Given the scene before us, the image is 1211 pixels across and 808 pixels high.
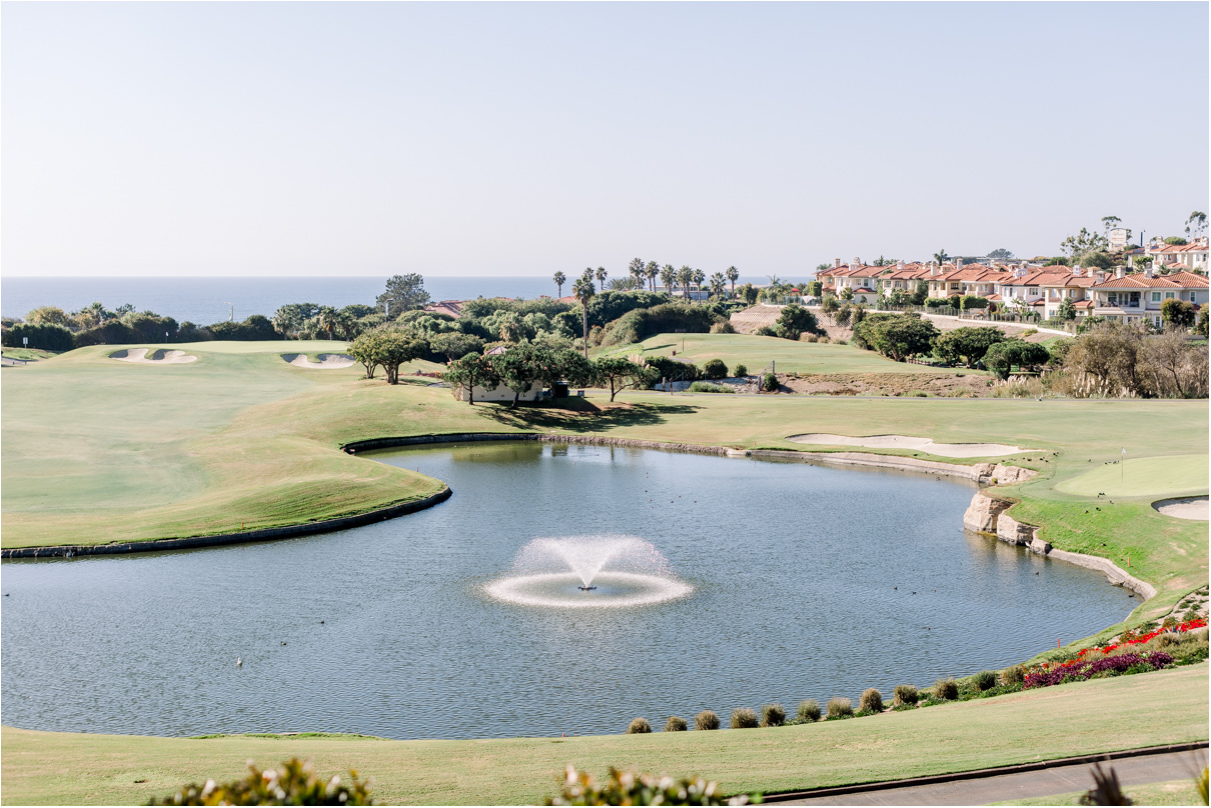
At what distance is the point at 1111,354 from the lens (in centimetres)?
10506

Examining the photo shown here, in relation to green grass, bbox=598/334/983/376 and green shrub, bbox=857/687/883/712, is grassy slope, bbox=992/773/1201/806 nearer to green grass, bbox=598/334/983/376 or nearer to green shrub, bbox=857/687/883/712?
green shrub, bbox=857/687/883/712

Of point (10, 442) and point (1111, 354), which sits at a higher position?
point (1111, 354)

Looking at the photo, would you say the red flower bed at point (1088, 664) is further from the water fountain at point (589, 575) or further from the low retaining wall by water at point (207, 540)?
the low retaining wall by water at point (207, 540)

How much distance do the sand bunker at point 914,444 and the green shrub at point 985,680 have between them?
164 feet

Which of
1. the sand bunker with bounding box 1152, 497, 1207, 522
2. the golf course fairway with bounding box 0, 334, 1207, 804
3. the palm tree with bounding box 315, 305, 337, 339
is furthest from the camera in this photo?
the palm tree with bounding box 315, 305, 337, 339

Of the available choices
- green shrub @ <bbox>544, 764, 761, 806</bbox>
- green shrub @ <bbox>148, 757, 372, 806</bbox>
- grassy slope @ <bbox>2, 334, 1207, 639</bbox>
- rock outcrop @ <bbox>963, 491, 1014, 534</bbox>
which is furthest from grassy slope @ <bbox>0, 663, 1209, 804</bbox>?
rock outcrop @ <bbox>963, 491, 1014, 534</bbox>

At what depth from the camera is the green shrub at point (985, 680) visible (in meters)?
30.9

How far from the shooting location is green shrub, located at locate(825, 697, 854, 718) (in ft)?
96.7

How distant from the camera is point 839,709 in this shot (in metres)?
29.6

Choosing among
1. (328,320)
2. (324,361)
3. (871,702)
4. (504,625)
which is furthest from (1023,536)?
(328,320)

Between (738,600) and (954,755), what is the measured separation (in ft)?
74.3

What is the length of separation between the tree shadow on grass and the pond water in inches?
1343

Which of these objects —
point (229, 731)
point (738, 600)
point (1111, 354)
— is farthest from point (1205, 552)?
point (1111, 354)

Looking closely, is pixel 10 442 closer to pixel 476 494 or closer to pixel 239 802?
pixel 476 494
